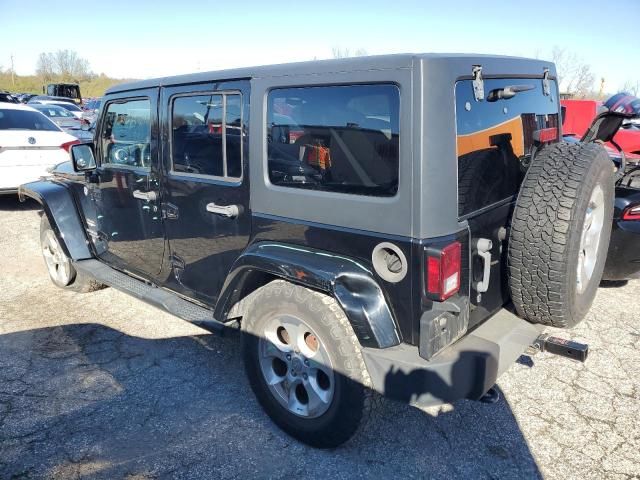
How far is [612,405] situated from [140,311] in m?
3.62

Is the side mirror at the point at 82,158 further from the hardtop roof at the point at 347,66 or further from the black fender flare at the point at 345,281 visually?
the black fender flare at the point at 345,281

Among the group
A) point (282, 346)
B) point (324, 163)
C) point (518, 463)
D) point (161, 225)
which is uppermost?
point (324, 163)

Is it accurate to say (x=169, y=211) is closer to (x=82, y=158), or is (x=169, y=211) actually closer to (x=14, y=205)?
(x=82, y=158)

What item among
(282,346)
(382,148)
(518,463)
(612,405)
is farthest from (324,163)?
(612,405)

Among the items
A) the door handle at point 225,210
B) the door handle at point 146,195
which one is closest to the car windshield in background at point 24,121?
the door handle at point 146,195

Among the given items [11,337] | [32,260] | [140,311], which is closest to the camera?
[11,337]

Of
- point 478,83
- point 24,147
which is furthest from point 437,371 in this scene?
point 24,147

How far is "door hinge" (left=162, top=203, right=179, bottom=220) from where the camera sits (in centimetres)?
319

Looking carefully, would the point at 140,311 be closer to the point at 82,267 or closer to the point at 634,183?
the point at 82,267

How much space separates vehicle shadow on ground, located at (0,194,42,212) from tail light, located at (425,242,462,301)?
807 cm

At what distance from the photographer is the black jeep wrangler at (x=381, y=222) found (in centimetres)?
211

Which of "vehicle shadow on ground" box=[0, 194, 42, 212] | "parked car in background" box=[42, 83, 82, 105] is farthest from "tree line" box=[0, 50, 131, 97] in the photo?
"vehicle shadow on ground" box=[0, 194, 42, 212]

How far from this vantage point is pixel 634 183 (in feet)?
14.7

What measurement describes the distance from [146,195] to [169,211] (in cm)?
25
